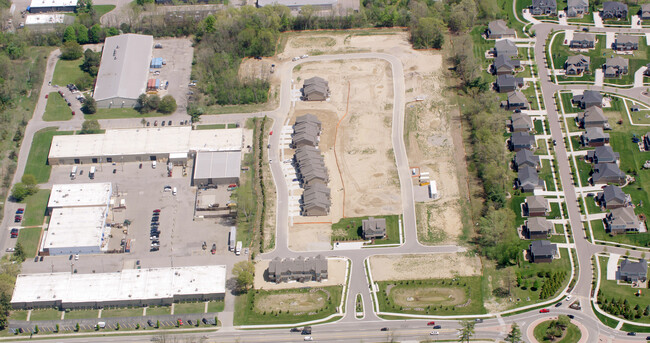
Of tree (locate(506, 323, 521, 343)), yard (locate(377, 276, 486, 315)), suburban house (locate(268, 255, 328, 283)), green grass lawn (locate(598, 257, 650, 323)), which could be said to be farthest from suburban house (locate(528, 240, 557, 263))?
suburban house (locate(268, 255, 328, 283))

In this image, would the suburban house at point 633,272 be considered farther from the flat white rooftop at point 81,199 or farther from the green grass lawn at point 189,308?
the flat white rooftop at point 81,199

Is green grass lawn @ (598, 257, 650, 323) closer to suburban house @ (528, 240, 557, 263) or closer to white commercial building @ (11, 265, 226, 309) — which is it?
suburban house @ (528, 240, 557, 263)

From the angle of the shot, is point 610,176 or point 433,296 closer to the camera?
point 433,296

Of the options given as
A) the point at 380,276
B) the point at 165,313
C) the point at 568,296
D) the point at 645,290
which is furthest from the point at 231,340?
the point at 645,290

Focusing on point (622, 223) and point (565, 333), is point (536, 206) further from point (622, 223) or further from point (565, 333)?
point (565, 333)

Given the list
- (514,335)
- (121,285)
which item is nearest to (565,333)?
(514,335)

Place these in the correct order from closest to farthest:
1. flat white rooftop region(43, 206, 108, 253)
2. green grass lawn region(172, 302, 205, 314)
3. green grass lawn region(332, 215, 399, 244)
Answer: green grass lawn region(172, 302, 205, 314), flat white rooftop region(43, 206, 108, 253), green grass lawn region(332, 215, 399, 244)

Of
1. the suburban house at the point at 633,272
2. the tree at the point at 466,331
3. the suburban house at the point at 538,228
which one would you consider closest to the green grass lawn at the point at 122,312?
the tree at the point at 466,331
